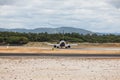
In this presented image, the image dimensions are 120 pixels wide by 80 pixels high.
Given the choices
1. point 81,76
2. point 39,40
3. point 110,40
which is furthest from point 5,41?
point 81,76

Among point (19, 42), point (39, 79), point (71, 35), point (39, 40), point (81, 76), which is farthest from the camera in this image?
point (71, 35)

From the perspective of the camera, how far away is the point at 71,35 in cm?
12144

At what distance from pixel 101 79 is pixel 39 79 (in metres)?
3.66

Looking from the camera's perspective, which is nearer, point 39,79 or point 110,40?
point 39,79

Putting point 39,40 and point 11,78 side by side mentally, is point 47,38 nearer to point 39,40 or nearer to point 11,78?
point 39,40

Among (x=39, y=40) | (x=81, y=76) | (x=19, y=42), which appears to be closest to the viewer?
(x=81, y=76)

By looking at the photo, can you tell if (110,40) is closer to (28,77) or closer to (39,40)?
(39,40)

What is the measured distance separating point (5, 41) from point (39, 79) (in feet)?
260

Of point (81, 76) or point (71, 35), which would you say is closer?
point (81, 76)

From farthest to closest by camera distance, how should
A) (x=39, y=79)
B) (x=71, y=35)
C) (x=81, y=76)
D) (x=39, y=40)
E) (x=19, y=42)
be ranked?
(x=71, y=35) → (x=39, y=40) → (x=19, y=42) → (x=81, y=76) → (x=39, y=79)

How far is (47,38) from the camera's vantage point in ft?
352

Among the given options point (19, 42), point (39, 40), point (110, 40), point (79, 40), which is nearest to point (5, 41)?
point (19, 42)

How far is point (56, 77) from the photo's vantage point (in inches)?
830

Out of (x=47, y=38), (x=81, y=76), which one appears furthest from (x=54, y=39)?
(x=81, y=76)
